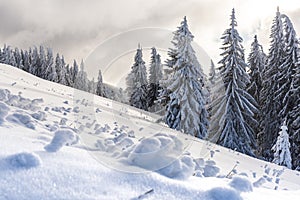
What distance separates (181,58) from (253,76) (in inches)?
488

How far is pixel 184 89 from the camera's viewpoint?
21594 millimetres

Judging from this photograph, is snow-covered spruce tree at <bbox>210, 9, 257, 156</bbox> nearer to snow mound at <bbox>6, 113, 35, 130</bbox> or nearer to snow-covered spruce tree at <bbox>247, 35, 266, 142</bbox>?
snow-covered spruce tree at <bbox>247, 35, 266, 142</bbox>

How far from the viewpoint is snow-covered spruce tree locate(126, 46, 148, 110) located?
42.2 metres

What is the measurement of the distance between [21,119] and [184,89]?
1722 cm

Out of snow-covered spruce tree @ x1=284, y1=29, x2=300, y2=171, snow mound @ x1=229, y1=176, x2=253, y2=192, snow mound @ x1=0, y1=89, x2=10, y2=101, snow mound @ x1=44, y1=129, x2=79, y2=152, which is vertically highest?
snow-covered spruce tree @ x1=284, y1=29, x2=300, y2=171

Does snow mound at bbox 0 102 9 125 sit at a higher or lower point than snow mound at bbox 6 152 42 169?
higher

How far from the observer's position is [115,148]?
14.5ft

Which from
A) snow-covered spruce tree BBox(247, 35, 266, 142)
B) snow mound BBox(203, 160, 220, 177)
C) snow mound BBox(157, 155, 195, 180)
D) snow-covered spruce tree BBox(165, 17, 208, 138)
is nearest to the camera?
snow mound BBox(157, 155, 195, 180)

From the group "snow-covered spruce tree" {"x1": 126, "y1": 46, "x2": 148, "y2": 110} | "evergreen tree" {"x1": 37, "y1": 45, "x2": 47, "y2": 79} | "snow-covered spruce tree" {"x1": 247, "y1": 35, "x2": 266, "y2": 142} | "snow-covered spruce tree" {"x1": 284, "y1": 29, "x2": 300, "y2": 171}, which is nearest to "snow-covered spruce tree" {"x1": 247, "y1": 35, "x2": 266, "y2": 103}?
"snow-covered spruce tree" {"x1": 247, "y1": 35, "x2": 266, "y2": 142}

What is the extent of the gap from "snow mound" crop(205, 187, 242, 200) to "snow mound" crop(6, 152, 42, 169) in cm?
155

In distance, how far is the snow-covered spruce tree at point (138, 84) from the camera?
138 ft

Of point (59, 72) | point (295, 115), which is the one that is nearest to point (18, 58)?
point (59, 72)

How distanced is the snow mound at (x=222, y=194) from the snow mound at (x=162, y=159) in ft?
1.27

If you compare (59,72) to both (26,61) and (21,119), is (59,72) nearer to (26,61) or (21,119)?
(26,61)
